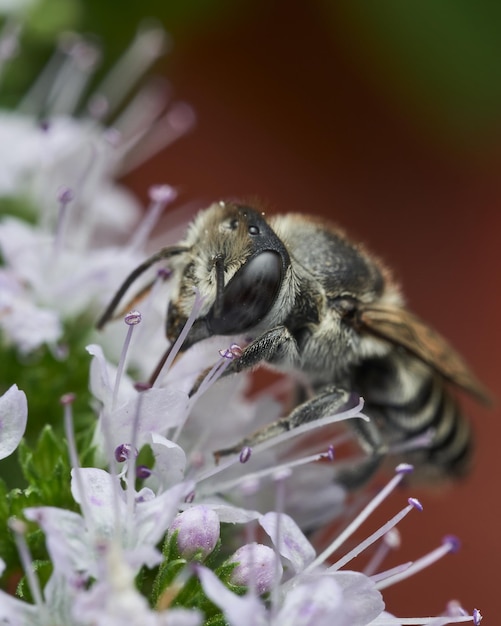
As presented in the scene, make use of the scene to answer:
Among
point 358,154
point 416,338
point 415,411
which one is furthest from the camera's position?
point 358,154

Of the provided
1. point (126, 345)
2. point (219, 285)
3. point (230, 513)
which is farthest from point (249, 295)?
point (230, 513)

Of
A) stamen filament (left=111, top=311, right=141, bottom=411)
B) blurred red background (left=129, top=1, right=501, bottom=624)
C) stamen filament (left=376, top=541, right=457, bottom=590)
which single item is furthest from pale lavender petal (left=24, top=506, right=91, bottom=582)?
blurred red background (left=129, top=1, right=501, bottom=624)

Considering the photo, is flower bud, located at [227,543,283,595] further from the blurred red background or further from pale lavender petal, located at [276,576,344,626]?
the blurred red background

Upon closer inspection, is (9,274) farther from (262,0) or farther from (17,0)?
(262,0)

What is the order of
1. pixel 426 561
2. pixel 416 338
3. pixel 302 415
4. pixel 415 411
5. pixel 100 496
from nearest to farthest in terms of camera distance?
1. pixel 100 496
2. pixel 426 561
3. pixel 302 415
4. pixel 416 338
5. pixel 415 411

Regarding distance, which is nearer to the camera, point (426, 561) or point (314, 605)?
point (314, 605)

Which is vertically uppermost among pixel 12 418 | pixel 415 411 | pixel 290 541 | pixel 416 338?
pixel 416 338

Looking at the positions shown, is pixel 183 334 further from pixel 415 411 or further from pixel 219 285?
pixel 415 411
